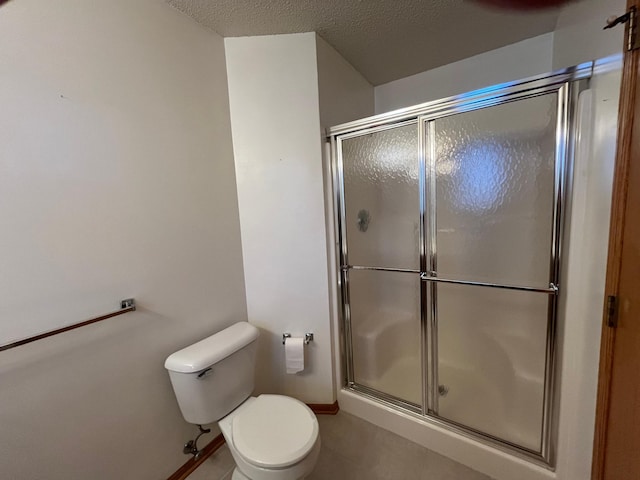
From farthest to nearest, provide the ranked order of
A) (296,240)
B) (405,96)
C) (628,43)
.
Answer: (405,96) → (296,240) → (628,43)

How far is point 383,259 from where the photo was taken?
1753 mm

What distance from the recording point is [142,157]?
1213 millimetres

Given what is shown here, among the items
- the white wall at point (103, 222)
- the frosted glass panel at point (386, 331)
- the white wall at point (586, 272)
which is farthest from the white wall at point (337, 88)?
the white wall at point (586, 272)

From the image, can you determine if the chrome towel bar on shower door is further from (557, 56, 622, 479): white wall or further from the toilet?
(557, 56, 622, 479): white wall

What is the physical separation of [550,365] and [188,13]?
250cm

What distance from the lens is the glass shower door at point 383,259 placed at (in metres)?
1.61

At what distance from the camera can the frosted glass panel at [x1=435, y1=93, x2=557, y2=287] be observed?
47.6 inches

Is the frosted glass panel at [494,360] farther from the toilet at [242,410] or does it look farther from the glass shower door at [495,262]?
the toilet at [242,410]

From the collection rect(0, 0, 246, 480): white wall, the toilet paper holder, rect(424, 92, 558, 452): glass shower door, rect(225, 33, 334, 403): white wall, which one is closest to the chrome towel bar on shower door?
rect(0, 0, 246, 480): white wall

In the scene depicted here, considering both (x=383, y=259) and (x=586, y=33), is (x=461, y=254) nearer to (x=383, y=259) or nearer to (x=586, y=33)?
(x=383, y=259)

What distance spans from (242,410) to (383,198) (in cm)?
147

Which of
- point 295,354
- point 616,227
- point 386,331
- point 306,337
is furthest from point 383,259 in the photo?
point 616,227

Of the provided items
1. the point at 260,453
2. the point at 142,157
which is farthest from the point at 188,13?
the point at 260,453

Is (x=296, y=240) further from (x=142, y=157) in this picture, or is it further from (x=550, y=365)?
(x=550, y=365)
